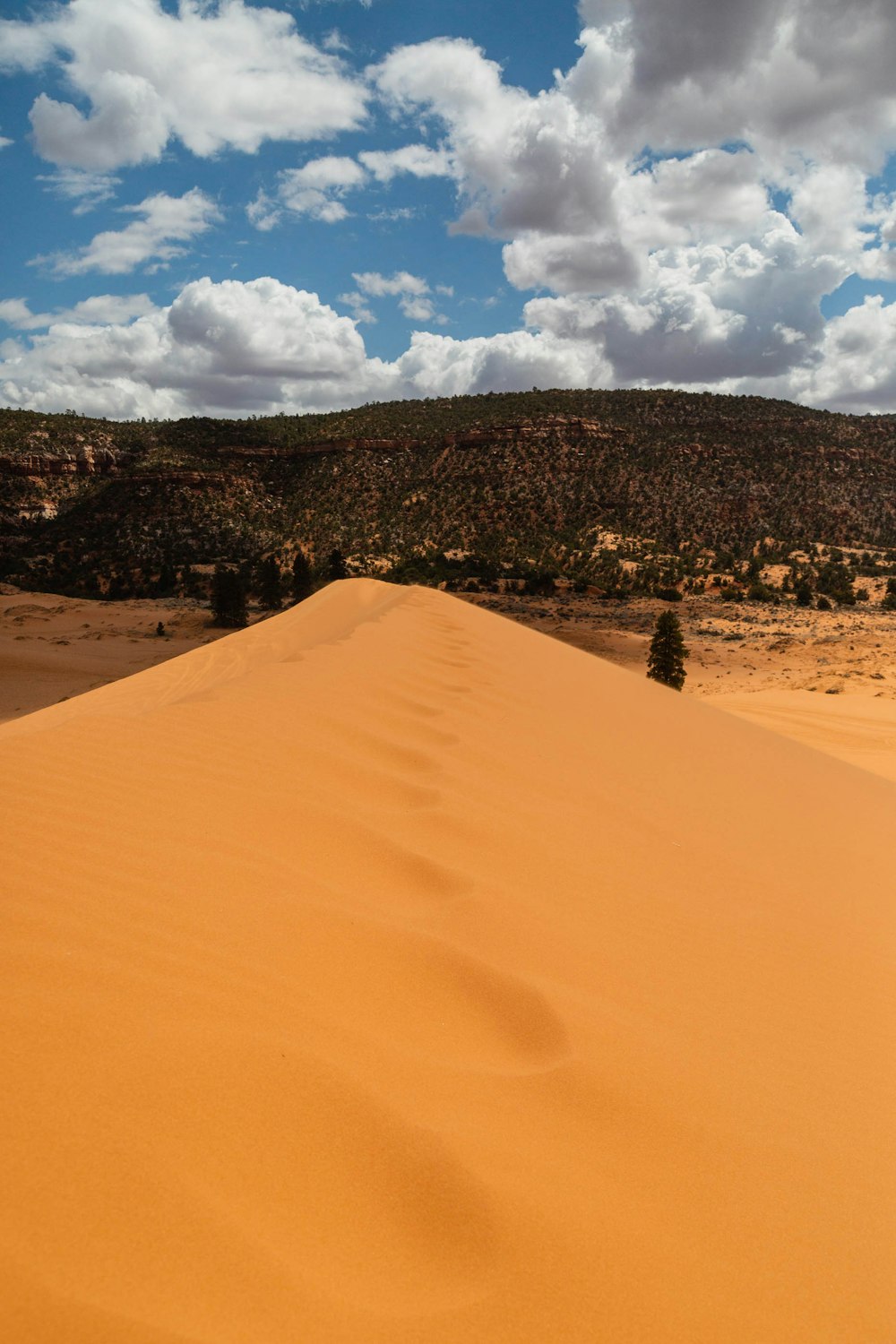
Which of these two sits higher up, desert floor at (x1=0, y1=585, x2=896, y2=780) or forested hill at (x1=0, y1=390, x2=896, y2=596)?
forested hill at (x1=0, y1=390, x2=896, y2=596)

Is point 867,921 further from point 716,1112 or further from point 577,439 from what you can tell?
point 577,439

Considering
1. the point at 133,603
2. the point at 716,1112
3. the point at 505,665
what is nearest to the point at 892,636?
Result: the point at 505,665

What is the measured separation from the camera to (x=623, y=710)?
6.11 meters

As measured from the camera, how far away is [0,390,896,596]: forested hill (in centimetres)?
4784

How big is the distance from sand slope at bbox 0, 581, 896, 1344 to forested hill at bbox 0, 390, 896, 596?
3887 centimetres

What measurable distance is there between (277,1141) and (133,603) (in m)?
30.1

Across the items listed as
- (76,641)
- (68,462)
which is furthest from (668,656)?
(68,462)

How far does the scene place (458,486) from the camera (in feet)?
183

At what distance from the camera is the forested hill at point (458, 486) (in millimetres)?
47844

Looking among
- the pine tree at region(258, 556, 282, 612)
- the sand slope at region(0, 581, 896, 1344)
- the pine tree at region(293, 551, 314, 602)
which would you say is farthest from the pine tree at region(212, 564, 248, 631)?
the sand slope at region(0, 581, 896, 1344)

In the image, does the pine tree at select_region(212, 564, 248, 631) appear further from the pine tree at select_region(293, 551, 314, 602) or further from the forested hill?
the forested hill

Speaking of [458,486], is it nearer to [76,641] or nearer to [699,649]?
[699,649]

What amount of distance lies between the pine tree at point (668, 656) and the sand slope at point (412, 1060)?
1284 centimetres

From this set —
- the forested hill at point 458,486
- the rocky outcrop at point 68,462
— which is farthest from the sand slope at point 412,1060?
the rocky outcrop at point 68,462
